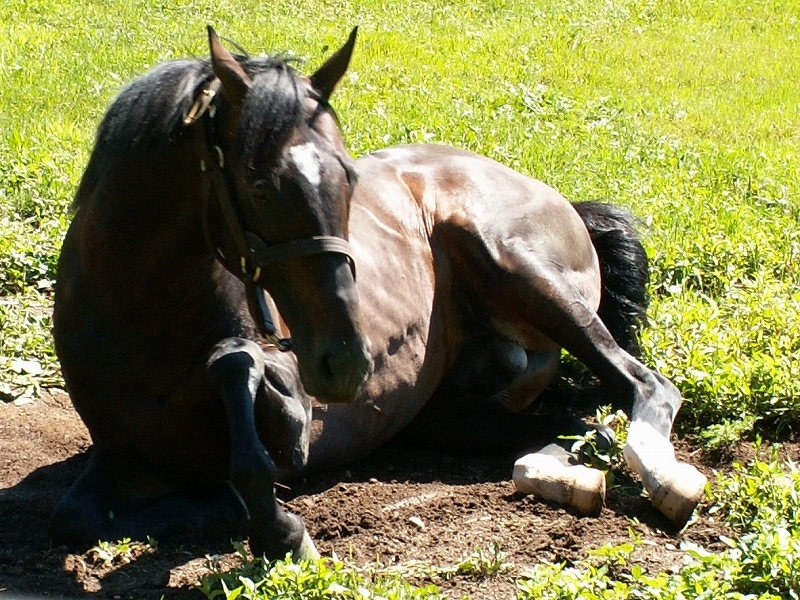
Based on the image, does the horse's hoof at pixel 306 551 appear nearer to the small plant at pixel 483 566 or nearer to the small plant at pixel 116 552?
the small plant at pixel 483 566

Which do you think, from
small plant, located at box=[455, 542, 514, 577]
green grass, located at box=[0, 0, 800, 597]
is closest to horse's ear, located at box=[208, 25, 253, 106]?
small plant, located at box=[455, 542, 514, 577]

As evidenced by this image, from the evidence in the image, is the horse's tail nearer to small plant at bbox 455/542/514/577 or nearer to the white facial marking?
small plant at bbox 455/542/514/577

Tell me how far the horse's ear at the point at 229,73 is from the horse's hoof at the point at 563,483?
1.91 metres

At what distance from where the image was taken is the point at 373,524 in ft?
14.5

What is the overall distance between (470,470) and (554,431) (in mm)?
505

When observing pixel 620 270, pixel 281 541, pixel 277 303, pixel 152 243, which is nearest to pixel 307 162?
pixel 277 303

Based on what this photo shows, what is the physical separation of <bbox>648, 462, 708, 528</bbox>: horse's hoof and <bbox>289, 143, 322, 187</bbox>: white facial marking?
6.16 ft

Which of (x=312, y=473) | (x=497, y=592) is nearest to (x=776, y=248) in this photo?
(x=312, y=473)

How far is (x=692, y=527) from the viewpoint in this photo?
4391 mm

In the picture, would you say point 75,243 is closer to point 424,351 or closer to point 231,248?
point 231,248

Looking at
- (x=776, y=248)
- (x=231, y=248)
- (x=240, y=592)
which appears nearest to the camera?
(x=240, y=592)

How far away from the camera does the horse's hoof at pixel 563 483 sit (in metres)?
4.50

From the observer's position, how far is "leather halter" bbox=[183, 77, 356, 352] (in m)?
3.50

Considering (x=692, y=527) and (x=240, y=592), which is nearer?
(x=240, y=592)
